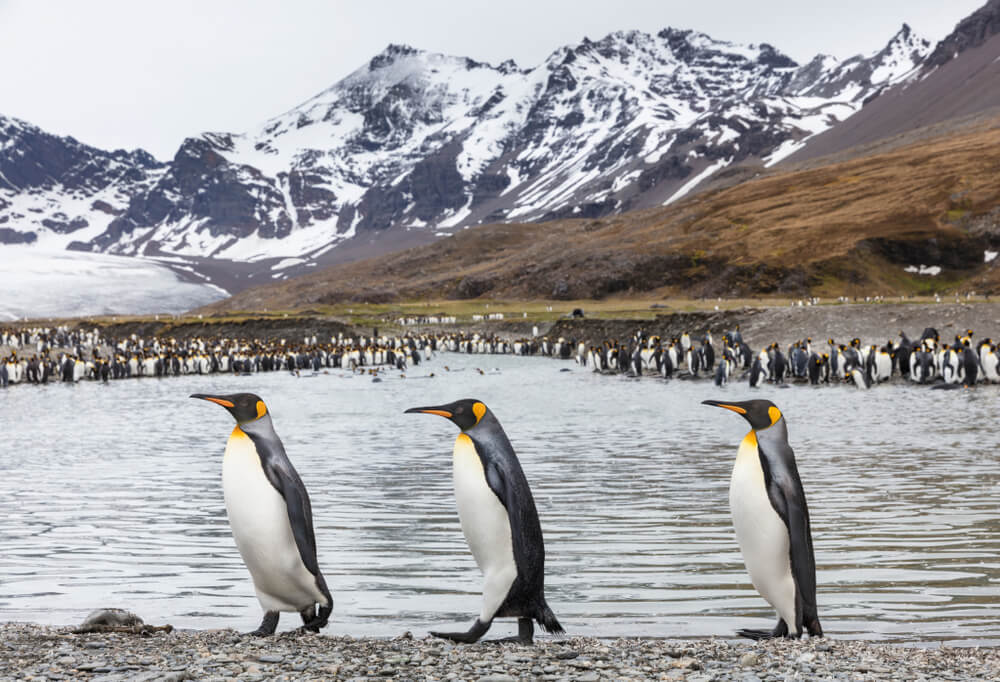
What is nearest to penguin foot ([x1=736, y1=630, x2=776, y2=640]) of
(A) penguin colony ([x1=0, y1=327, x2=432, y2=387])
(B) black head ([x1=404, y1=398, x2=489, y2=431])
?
(B) black head ([x1=404, y1=398, x2=489, y2=431])

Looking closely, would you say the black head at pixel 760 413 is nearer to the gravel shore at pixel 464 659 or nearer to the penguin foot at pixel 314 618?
the gravel shore at pixel 464 659

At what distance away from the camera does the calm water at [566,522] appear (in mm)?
6785

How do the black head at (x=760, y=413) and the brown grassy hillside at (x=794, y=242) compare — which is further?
the brown grassy hillside at (x=794, y=242)

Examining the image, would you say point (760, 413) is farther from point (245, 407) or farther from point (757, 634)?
point (245, 407)

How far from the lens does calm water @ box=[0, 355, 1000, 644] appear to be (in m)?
6.79

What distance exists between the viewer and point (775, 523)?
5969 mm

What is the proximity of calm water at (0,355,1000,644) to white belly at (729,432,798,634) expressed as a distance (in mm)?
503

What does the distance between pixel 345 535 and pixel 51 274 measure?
19162 centimetres

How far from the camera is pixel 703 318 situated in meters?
46.5

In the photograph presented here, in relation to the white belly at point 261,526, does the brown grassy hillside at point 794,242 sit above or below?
above

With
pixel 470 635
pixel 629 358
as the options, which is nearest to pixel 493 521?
pixel 470 635

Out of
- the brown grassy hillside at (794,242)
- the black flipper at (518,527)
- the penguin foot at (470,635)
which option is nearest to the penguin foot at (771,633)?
the black flipper at (518,527)

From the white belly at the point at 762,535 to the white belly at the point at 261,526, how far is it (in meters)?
2.60

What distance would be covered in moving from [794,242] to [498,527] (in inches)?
3256
